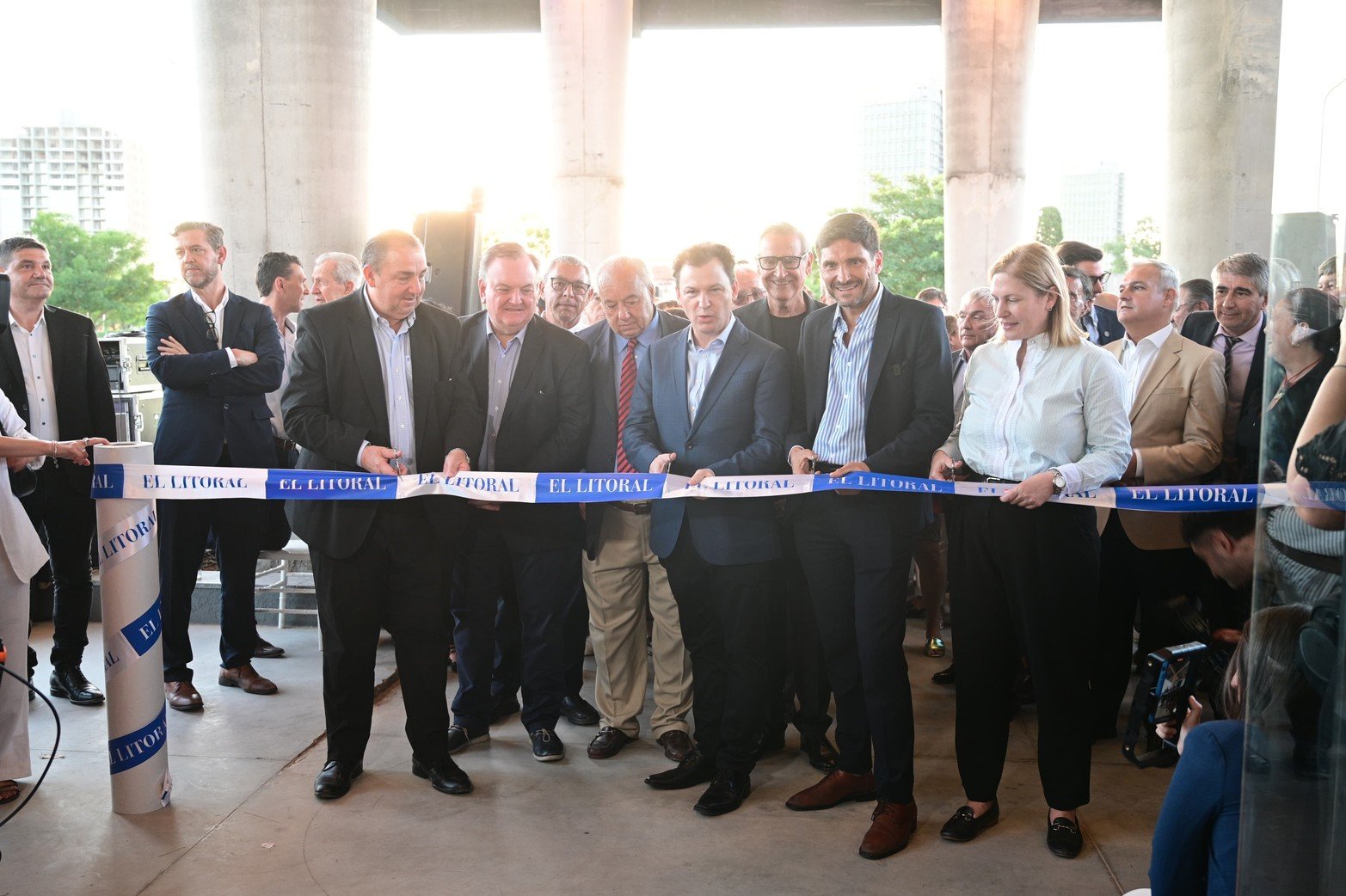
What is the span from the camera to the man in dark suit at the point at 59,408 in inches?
184

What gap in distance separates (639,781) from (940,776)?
123cm

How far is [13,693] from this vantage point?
386 cm

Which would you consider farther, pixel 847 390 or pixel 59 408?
pixel 59 408

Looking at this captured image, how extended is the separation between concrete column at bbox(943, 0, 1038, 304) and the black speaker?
10.1 meters

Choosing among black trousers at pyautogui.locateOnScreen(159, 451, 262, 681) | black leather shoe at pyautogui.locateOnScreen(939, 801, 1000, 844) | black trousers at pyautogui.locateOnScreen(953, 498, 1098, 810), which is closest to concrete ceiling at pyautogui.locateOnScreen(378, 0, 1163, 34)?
black trousers at pyautogui.locateOnScreen(159, 451, 262, 681)

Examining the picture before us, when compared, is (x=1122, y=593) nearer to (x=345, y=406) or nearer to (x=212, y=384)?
(x=345, y=406)

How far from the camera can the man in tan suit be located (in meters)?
4.30

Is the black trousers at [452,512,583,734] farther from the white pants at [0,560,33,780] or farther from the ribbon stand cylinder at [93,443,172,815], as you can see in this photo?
the white pants at [0,560,33,780]

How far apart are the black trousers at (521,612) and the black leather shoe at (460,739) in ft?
0.12

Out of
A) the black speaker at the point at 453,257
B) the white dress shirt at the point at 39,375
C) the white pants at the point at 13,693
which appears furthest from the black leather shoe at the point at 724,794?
the black speaker at the point at 453,257

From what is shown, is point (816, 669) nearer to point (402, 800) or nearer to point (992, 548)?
point (992, 548)

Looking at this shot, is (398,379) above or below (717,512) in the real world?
above

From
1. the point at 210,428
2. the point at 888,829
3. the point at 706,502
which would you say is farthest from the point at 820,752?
the point at 210,428

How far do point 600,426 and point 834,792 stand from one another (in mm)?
1828
